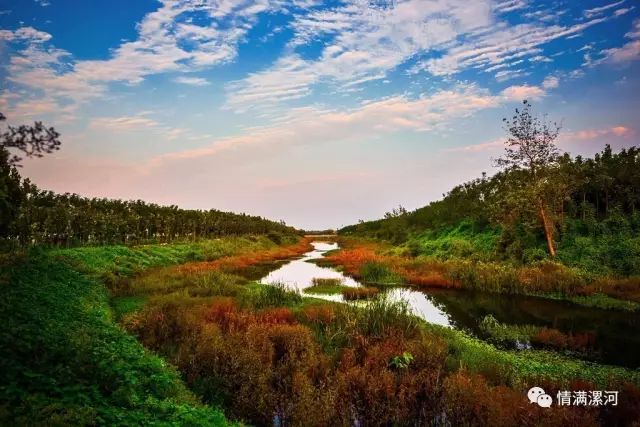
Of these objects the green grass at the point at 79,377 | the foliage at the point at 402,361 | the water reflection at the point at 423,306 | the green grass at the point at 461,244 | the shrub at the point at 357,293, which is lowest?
the water reflection at the point at 423,306

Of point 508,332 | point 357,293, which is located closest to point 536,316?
point 508,332

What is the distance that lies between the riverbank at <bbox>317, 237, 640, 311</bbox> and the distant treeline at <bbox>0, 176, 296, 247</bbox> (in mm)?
36313

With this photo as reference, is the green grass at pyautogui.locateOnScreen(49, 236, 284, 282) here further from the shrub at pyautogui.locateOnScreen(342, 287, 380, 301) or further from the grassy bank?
the shrub at pyautogui.locateOnScreen(342, 287, 380, 301)

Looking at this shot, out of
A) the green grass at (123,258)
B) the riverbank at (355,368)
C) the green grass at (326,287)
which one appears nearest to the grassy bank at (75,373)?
the riverbank at (355,368)

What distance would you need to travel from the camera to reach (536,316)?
70.1 feet

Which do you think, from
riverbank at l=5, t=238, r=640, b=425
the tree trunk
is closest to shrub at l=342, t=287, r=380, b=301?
riverbank at l=5, t=238, r=640, b=425

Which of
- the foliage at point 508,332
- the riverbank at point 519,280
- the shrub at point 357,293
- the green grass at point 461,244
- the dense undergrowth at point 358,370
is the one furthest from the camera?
the green grass at point 461,244

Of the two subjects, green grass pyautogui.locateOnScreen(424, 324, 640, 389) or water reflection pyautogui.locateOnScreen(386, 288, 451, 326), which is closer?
green grass pyautogui.locateOnScreen(424, 324, 640, 389)

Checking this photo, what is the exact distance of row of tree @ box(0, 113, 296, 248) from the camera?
19.8 m

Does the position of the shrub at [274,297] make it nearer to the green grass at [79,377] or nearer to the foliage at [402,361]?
the green grass at [79,377]

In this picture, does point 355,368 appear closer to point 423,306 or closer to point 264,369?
point 264,369

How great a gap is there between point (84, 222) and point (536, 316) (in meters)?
61.3

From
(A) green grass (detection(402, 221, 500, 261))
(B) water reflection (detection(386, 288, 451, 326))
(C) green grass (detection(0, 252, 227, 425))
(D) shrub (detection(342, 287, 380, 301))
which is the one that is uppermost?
(A) green grass (detection(402, 221, 500, 261))

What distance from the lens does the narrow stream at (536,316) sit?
1611 centimetres
